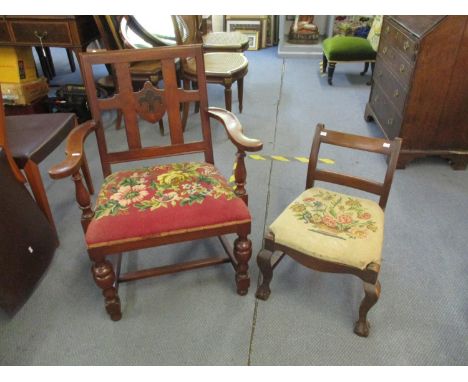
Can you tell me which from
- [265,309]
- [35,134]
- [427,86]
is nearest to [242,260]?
[265,309]

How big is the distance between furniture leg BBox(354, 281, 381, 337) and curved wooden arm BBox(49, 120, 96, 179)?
3.71ft

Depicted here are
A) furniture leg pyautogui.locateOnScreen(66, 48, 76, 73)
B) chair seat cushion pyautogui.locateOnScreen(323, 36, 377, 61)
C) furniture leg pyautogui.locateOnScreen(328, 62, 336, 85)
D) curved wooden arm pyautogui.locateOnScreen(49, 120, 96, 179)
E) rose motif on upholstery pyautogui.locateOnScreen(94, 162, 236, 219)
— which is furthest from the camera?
furniture leg pyautogui.locateOnScreen(66, 48, 76, 73)

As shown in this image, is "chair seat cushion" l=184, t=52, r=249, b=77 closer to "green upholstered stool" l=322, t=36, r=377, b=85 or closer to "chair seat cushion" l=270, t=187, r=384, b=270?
"green upholstered stool" l=322, t=36, r=377, b=85

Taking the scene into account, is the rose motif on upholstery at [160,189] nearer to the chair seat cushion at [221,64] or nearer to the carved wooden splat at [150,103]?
the carved wooden splat at [150,103]

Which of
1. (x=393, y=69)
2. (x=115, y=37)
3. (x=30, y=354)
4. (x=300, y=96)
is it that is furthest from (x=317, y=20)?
(x=30, y=354)

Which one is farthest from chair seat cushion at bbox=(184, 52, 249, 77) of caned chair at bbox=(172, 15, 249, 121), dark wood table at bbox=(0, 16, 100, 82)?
dark wood table at bbox=(0, 16, 100, 82)

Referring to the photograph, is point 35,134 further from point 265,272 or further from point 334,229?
point 334,229

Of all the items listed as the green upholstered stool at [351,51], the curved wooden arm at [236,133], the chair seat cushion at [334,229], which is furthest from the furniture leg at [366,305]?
the green upholstered stool at [351,51]

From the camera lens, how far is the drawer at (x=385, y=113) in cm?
251

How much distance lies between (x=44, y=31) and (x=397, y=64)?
97.7 inches

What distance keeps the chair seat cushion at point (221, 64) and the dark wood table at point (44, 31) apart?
0.80m

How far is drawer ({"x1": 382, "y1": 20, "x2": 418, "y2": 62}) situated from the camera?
2.22 meters

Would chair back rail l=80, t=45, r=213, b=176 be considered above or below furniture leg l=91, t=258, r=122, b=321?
above

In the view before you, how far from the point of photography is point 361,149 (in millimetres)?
1564
